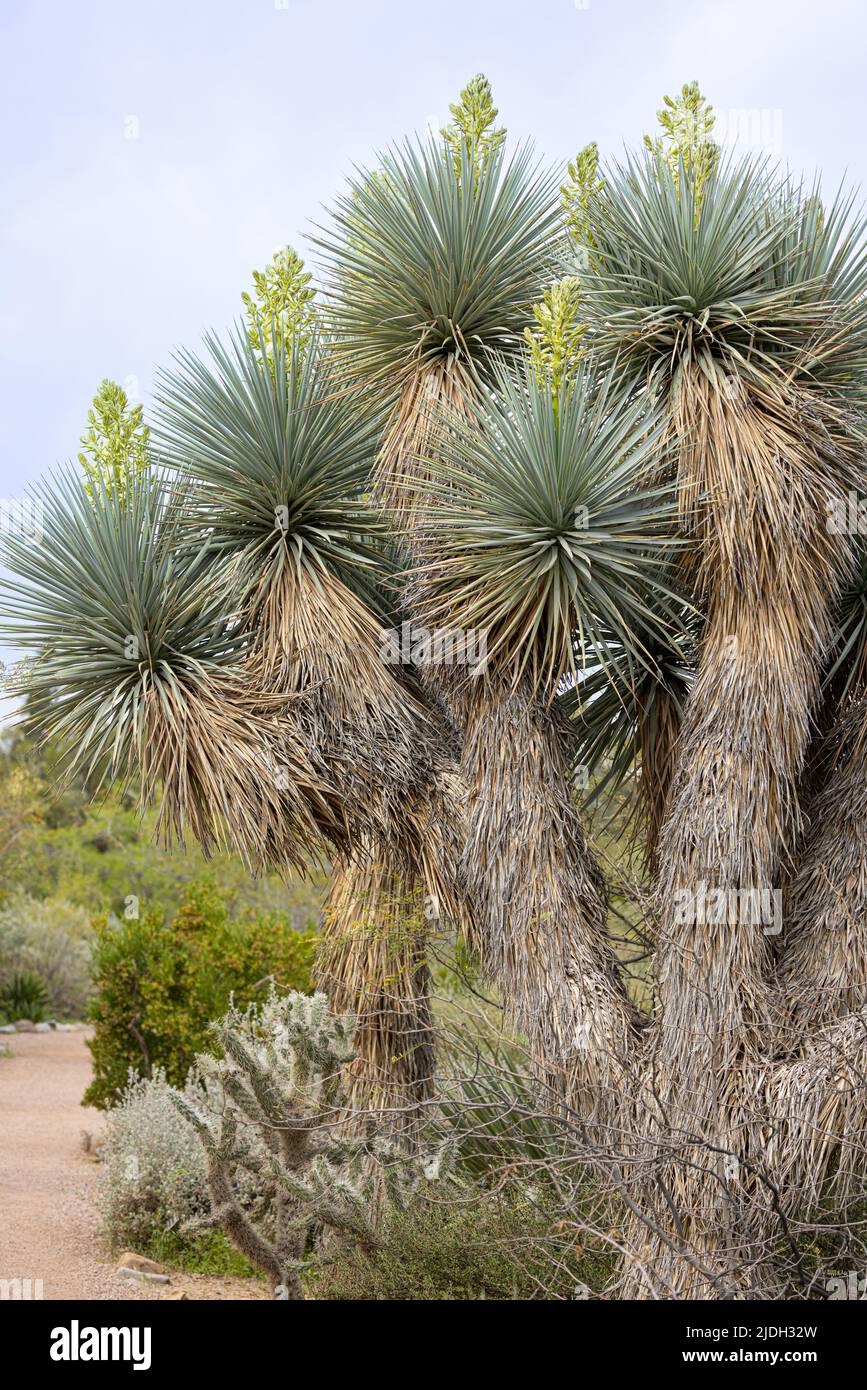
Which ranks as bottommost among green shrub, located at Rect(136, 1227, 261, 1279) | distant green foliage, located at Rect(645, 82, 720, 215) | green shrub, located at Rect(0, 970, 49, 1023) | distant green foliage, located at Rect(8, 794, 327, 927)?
green shrub, located at Rect(136, 1227, 261, 1279)

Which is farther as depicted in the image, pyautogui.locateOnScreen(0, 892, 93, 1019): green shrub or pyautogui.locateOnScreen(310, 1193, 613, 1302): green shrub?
pyautogui.locateOnScreen(0, 892, 93, 1019): green shrub

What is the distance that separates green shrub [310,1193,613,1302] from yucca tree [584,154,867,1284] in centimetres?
90

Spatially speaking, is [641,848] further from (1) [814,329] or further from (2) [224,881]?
(2) [224,881]

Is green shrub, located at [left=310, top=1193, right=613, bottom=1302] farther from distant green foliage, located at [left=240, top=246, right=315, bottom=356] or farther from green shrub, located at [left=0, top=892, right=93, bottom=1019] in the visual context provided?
green shrub, located at [left=0, top=892, right=93, bottom=1019]

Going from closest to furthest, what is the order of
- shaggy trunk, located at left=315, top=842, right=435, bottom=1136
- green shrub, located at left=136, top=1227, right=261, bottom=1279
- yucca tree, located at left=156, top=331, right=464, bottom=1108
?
yucca tree, located at left=156, top=331, right=464, bottom=1108, shaggy trunk, located at left=315, top=842, right=435, bottom=1136, green shrub, located at left=136, top=1227, right=261, bottom=1279

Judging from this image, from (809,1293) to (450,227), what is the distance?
5.25 m

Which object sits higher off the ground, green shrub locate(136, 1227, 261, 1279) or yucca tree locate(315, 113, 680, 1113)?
yucca tree locate(315, 113, 680, 1113)

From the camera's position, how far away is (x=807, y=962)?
19.7 feet

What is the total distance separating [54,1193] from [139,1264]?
196 centimetres

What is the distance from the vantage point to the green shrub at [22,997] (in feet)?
56.9

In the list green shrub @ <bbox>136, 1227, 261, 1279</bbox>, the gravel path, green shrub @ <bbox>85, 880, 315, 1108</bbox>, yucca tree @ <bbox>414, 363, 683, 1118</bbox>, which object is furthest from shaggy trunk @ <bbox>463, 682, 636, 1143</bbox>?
green shrub @ <bbox>85, 880, 315, 1108</bbox>

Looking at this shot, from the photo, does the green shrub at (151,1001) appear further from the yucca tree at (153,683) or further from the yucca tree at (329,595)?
the yucca tree at (153,683)

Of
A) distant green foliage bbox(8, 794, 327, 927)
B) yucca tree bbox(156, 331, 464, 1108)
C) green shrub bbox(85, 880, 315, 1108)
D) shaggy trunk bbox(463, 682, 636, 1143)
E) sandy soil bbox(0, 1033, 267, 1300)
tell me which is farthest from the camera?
distant green foliage bbox(8, 794, 327, 927)

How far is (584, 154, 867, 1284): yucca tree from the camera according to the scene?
19.1 ft
